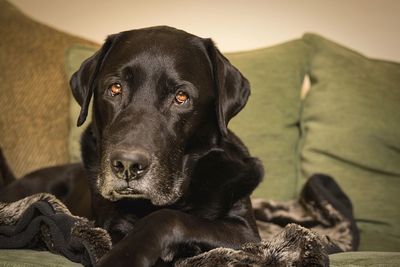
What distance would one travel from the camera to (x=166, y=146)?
4.73 ft

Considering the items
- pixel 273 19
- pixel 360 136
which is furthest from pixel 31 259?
pixel 273 19

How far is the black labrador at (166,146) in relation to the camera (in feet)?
4.44

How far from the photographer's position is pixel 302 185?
2.57m

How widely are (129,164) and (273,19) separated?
1.83m

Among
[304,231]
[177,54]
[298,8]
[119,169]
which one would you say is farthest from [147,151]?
[298,8]

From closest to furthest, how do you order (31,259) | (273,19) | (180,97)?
1. (31,259)
2. (180,97)
3. (273,19)

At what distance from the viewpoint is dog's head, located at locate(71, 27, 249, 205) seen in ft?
4.54

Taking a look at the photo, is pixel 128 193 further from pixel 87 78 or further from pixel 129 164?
pixel 87 78

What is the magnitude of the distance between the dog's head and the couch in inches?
33.4

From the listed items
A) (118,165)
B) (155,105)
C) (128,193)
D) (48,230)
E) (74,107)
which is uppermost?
(155,105)

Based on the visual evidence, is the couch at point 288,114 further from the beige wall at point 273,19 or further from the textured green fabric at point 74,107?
the beige wall at point 273,19

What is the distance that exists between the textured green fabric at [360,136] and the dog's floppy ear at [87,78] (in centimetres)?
124

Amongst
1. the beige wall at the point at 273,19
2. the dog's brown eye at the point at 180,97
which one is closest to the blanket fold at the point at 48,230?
the dog's brown eye at the point at 180,97

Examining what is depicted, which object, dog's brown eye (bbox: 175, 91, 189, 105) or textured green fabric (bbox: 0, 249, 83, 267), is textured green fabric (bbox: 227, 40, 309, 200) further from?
textured green fabric (bbox: 0, 249, 83, 267)
